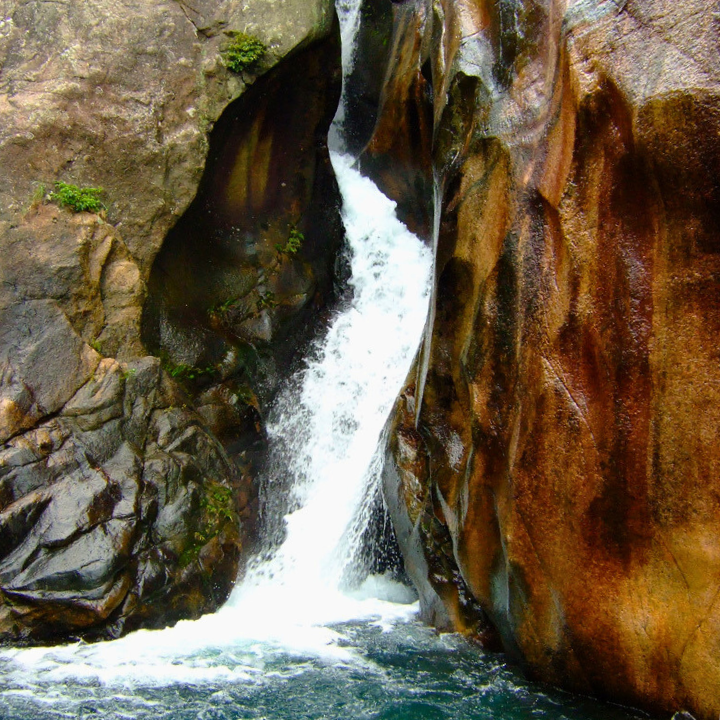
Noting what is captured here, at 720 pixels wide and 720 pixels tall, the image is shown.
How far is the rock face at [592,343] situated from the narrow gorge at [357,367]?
0.07 feet

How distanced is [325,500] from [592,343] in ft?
15.8

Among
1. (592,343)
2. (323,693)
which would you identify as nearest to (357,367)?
(323,693)

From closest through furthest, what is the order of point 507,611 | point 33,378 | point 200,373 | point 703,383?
point 703,383
point 507,611
point 33,378
point 200,373

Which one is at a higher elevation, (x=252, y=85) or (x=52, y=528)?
(x=252, y=85)

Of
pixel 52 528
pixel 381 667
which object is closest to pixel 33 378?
pixel 52 528

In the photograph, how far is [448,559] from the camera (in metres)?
6.36

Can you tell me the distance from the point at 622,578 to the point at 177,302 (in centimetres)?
614

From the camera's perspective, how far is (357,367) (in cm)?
976

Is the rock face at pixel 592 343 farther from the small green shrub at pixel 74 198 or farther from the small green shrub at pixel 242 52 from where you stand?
the small green shrub at pixel 74 198

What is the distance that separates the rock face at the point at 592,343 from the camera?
13.1ft

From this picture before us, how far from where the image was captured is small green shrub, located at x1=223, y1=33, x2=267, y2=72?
8.91m

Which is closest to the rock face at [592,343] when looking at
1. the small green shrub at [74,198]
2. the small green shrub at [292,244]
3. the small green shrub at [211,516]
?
the small green shrub at [211,516]

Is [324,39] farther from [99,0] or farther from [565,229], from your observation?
[565,229]

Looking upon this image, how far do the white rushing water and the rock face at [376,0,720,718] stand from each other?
2.00m
